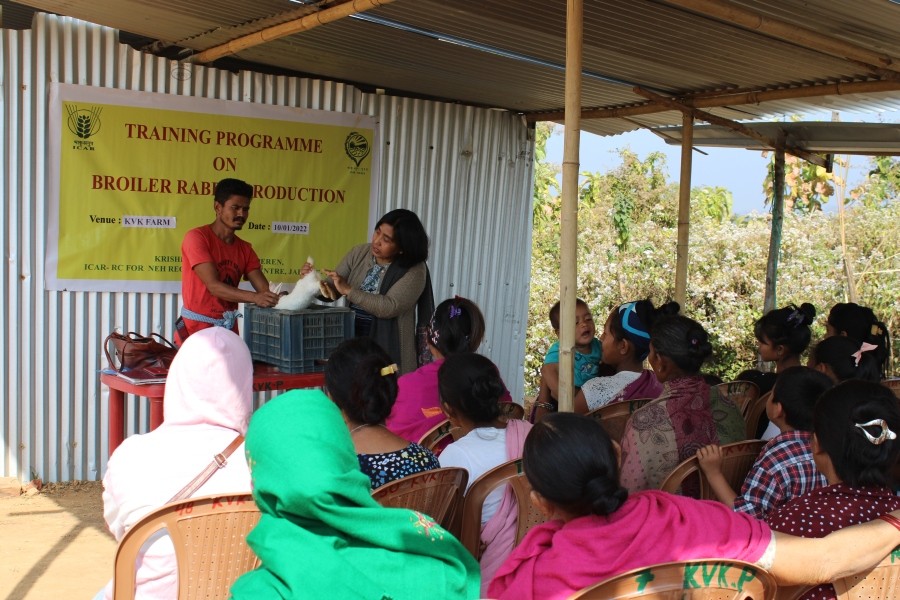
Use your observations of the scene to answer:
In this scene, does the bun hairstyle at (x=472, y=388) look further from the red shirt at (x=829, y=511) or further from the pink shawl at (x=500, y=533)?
the red shirt at (x=829, y=511)

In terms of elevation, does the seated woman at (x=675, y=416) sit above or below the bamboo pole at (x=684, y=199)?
below

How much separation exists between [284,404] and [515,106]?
5765mm

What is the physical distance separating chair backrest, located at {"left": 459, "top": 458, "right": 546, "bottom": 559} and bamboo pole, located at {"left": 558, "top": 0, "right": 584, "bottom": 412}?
0.87m

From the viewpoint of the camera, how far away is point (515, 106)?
7172 mm

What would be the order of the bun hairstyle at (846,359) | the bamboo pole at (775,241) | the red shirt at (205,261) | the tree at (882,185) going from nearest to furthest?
the bun hairstyle at (846,359), the red shirt at (205,261), the bamboo pole at (775,241), the tree at (882,185)

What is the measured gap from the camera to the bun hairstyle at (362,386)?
278 centimetres

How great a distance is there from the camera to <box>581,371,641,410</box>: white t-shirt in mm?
4152

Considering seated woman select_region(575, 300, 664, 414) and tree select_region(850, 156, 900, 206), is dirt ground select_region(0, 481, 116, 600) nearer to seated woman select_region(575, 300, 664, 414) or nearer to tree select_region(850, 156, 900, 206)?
seated woman select_region(575, 300, 664, 414)

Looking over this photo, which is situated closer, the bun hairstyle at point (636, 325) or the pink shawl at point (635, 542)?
the pink shawl at point (635, 542)

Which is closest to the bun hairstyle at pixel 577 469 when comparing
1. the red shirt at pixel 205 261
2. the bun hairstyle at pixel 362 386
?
the bun hairstyle at pixel 362 386

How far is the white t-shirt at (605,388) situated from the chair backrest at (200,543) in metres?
2.20

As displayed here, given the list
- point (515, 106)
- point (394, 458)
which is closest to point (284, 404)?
point (394, 458)

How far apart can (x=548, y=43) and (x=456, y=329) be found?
6.56ft

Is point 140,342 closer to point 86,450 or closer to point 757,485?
point 86,450
